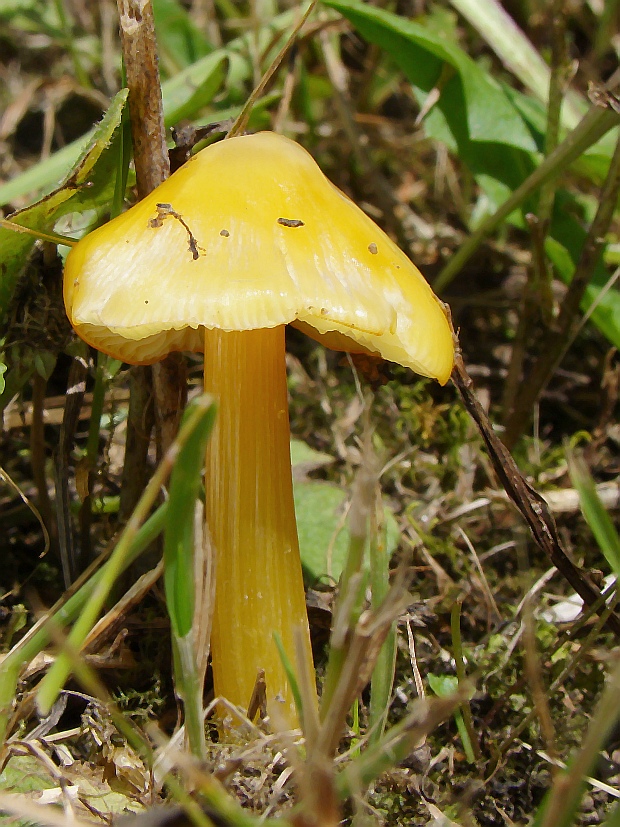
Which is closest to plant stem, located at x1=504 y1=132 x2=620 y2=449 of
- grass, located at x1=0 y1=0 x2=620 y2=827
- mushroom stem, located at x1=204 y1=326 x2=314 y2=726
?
grass, located at x1=0 y1=0 x2=620 y2=827

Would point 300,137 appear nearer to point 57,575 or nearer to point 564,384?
point 564,384

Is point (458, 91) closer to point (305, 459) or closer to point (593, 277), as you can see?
point (593, 277)

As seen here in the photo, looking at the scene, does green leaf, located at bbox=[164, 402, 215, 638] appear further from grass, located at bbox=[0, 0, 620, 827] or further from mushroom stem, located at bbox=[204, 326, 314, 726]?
mushroom stem, located at bbox=[204, 326, 314, 726]

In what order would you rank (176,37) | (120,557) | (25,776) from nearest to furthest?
(120,557) < (25,776) < (176,37)

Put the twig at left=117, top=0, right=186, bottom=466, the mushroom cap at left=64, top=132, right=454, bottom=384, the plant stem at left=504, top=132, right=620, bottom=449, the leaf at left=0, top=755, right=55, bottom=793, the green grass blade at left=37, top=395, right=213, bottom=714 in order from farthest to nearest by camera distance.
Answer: the plant stem at left=504, top=132, right=620, bottom=449 → the twig at left=117, top=0, right=186, bottom=466 → the leaf at left=0, top=755, right=55, bottom=793 → the mushroom cap at left=64, top=132, right=454, bottom=384 → the green grass blade at left=37, top=395, right=213, bottom=714

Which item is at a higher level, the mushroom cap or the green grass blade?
the mushroom cap

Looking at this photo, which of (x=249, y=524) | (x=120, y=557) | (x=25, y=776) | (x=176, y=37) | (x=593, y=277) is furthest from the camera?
(x=176, y=37)

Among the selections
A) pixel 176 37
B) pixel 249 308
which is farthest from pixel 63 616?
pixel 176 37
